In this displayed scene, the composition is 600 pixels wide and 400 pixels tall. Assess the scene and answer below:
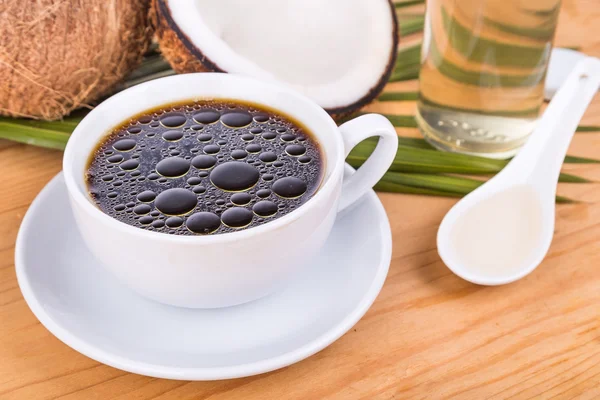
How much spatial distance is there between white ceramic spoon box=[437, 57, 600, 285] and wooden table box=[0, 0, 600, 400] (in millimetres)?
22

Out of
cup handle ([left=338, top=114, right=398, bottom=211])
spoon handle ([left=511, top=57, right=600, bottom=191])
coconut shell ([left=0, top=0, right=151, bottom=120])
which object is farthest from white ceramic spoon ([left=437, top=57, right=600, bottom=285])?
coconut shell ([left=0, top=0, right=151, bottom=120])

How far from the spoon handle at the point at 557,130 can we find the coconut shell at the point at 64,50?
0.50 m

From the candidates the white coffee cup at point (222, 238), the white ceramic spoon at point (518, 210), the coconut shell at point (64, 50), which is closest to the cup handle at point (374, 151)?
the white coffee cup at point (222, 238)

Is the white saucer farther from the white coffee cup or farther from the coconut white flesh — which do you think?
the coconut white flesh

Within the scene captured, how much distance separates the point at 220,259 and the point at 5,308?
0.84 feet

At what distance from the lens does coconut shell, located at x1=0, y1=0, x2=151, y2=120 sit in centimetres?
77

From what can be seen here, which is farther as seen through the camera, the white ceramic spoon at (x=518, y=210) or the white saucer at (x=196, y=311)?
the white ceramic spoon at (x=518, y=210)

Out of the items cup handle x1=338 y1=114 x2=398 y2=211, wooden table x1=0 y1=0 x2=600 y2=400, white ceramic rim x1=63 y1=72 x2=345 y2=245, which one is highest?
white ceramic rim x1=63 y1=72 x2=345 y2=245

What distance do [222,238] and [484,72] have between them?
43 centimetres

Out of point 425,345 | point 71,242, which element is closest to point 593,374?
point 425,345

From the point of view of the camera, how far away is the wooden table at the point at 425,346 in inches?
22.7

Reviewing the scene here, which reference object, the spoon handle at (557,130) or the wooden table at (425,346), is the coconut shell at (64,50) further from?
the spoon handle at (557,130)

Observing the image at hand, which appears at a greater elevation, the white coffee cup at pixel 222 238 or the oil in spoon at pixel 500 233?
the white coffee cup at pixel 222 238

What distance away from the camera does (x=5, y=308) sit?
653 millimetres
